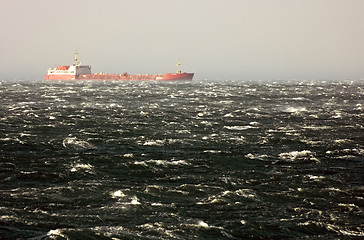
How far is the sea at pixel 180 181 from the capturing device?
757 inches

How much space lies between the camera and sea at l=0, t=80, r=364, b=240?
63.1 ft

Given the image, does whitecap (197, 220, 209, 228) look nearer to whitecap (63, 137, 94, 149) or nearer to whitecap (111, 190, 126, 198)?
whitecap (111, 190, 126, 198)

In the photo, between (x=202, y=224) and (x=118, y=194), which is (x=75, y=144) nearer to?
(x=118, y=194)

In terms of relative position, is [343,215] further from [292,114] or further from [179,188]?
[292,114]

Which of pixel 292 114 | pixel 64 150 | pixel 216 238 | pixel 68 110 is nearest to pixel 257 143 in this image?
pixel 64 150

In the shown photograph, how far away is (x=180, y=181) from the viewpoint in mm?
26641

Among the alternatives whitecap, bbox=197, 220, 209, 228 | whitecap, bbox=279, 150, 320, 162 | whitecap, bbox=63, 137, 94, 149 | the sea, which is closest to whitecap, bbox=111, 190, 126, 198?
the sea

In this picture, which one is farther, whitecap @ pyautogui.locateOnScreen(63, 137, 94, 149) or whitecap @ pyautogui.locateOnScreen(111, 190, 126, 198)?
whitecap @ pyautogui.locateOnScreen(63, 137, 94, 149)

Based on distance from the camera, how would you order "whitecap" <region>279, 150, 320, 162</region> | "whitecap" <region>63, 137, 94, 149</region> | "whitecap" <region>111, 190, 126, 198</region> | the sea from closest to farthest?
the sea < "whitecap" <region>111, 190, 126, 198</region> < "whitecap" <region>279, 150, 320, 162</region> < "whitecap" <region>63, 137, 94, 149</region>

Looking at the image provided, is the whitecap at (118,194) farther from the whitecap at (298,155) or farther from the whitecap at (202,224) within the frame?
→ the whitecap at (298,155)

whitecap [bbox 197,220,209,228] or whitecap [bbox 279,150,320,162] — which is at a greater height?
whitecap [bbox 279,150,320,162]

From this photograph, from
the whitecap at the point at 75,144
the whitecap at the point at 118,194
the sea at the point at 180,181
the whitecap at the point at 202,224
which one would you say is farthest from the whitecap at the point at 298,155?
the whitecap at the point at 75,144

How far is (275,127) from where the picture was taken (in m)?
49.1

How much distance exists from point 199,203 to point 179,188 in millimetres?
2612
